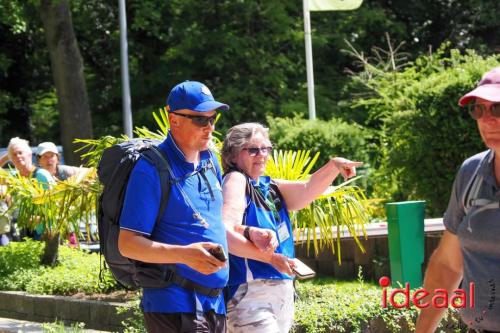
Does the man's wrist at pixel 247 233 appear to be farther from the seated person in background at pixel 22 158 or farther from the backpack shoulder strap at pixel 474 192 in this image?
the seated person in background at pixel 22 158

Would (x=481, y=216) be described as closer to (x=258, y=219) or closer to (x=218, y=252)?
(x=218, y=252)

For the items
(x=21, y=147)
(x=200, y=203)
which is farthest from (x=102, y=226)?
(x=21, y=147)

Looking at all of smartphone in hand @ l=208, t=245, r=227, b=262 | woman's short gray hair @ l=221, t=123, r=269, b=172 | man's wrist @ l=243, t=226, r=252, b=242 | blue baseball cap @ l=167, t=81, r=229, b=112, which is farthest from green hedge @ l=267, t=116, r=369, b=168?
smartphone in hand @ l=208, t=245, r=227, b=262

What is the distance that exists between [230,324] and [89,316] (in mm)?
4596

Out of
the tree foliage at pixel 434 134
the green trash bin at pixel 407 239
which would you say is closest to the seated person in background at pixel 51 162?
the green trash bin at pixel 407 239

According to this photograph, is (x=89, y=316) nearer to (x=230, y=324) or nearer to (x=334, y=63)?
(x=230, y=324)

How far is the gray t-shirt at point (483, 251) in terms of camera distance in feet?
11.6

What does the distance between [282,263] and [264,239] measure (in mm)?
142

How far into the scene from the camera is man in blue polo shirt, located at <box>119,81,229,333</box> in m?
4.36

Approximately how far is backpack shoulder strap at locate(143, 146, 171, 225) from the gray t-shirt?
1.35 metres

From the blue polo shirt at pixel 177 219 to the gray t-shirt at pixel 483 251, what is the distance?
1.26 metres

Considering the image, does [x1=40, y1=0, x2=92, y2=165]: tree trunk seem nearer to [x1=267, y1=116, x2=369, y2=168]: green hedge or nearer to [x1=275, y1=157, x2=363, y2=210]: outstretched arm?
[x1=267, y1=116, x2=369, y2=168]: green hedge

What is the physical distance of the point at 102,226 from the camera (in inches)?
184

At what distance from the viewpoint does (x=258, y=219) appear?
5250mm
